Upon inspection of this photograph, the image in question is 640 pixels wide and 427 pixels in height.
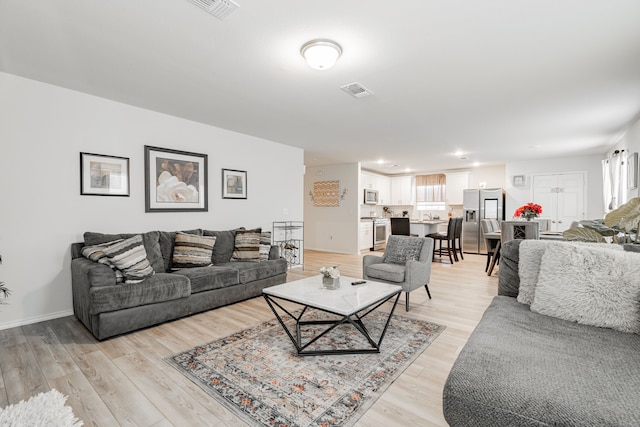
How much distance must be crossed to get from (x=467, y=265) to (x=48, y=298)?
21.9ft

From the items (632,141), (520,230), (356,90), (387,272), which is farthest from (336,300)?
(632,141)

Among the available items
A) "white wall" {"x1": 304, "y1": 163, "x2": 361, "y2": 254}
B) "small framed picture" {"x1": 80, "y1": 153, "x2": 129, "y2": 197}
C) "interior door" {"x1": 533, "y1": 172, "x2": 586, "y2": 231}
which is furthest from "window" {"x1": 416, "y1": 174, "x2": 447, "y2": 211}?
"small framed picture" {"x1": 80, "y1": 153, "x2": 129, "y2": 197}

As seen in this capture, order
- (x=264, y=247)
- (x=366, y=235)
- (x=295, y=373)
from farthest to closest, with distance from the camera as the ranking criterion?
(x=366, y=235) < (x=264, y=247) < (x=295, y=373)

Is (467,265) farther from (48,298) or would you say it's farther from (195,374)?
(48,298)

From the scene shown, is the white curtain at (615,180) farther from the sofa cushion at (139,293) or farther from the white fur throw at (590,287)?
the sofa cushion at (139,293)

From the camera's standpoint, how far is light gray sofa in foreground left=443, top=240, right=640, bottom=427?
99 centimetres

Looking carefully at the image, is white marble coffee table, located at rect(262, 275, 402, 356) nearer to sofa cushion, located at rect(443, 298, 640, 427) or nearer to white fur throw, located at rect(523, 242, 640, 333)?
sofa cushion, located at rect(443, 298, 640, 427)

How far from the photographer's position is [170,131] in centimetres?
407

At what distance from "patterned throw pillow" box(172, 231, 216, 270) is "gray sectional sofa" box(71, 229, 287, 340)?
3.0 inches

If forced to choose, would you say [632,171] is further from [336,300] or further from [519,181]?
[336,300]

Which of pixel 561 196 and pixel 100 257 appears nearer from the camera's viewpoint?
pixel 100 257

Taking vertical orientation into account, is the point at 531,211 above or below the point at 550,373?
above

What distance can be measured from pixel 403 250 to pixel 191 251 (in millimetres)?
2653

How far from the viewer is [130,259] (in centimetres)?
294
